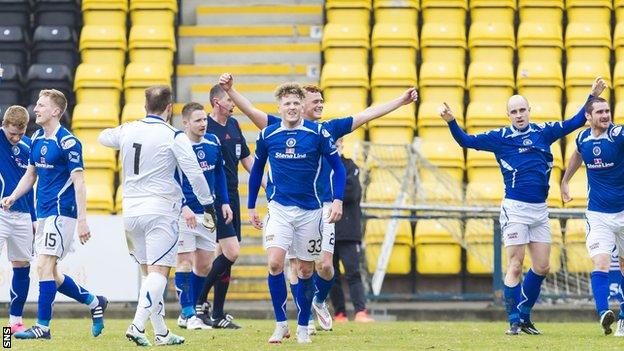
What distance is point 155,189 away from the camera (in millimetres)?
11500

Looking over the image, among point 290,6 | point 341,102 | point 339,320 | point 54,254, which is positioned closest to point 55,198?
point 54,254

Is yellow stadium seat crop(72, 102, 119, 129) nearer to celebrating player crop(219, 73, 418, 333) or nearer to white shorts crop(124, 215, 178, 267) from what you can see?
celebrating player crop(219, 73, 418, 333)

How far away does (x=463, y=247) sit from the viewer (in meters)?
19.1

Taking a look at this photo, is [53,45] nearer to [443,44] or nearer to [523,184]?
[443,44]

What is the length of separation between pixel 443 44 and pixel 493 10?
4.05 ft

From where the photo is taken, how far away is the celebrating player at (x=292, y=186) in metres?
12.1

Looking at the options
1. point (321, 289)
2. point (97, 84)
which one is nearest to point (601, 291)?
point (321, 289)

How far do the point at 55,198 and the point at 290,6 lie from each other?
38.7 feet

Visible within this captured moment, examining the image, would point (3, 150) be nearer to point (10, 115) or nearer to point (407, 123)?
point (10, 115)

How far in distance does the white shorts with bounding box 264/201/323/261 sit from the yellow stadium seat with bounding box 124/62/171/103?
1014cm

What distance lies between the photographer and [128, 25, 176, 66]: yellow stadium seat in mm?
22703

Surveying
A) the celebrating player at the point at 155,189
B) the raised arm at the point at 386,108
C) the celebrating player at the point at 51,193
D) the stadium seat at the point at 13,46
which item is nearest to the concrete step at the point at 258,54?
the stadium seat at the point at 13,46

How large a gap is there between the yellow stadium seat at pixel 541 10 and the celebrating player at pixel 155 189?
12.4 meters
